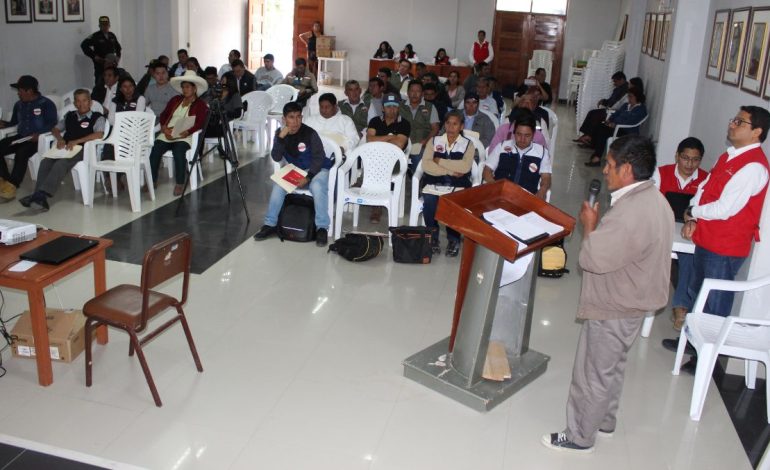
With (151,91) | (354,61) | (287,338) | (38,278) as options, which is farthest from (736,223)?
(354,61)

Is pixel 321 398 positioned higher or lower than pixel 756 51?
lower

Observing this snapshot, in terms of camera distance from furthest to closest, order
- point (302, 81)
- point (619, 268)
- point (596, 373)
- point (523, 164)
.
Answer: point (302, 81), point (523, 164), point (596, 373), point (619, 268)

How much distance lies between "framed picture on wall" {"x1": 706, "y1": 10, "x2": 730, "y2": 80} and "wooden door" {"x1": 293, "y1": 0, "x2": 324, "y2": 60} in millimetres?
12416

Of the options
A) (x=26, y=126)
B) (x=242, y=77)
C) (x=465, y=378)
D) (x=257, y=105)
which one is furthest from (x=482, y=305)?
(x=242, y=77)

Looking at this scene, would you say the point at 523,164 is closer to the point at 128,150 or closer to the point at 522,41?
the point at 128,150

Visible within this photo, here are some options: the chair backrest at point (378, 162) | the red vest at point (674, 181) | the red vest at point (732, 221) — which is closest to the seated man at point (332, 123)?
the chair backrest at point (378, 162)

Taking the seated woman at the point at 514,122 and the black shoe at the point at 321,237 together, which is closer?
the seated woman at the point at 514,122

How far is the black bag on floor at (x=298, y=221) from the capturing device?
5977 mm

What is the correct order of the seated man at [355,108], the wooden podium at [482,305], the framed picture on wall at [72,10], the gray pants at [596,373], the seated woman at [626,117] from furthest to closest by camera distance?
the framed picture on wall at [72,10], the seated woman at [626,117], the seated man at [355,108], the wooden podium at [482,305], the gray pants at [596,373]

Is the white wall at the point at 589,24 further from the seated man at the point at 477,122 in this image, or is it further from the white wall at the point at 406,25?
the seated man at the point at 477,122

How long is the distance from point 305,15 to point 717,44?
12.9m

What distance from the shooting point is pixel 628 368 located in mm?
4160

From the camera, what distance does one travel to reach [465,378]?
12.0 feet

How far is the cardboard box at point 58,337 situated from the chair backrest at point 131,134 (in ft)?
9.43
